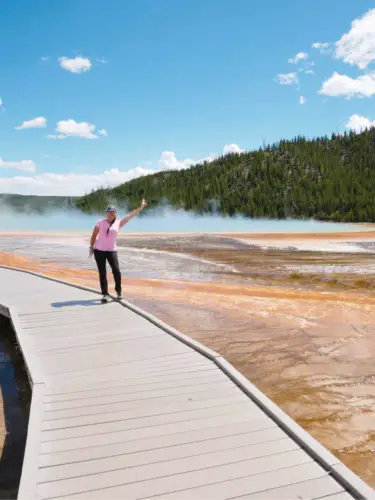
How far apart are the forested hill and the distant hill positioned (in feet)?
23.5

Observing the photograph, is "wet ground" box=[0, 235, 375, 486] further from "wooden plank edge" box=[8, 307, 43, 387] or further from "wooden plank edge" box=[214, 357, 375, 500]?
"wooden plank edge" box=[8, 307, 43, 387]

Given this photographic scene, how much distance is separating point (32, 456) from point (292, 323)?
8193 millimetres

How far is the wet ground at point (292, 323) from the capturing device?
6.46m

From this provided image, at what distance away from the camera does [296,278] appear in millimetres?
19234

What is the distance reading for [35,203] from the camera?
182 m

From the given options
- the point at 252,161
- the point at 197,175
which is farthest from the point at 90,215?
the point at 252,161

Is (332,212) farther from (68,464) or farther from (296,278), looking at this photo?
(68,464)

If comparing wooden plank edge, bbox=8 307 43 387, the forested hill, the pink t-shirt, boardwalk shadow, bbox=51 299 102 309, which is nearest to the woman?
the pink t-shirt

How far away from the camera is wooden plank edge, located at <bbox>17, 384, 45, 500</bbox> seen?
11.3ft

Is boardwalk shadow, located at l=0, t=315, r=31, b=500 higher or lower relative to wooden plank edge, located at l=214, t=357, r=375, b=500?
lower

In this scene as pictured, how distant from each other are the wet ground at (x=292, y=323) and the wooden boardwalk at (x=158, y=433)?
5.02 feet

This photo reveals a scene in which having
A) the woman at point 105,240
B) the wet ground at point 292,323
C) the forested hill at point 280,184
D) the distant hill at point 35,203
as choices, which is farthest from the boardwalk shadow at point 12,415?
the distant hill at point 35,203

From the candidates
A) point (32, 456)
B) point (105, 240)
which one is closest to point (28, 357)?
point (32, 456)

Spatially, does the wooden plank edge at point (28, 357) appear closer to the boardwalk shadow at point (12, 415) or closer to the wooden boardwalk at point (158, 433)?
the wooden boardwalk at point (158, 433)
